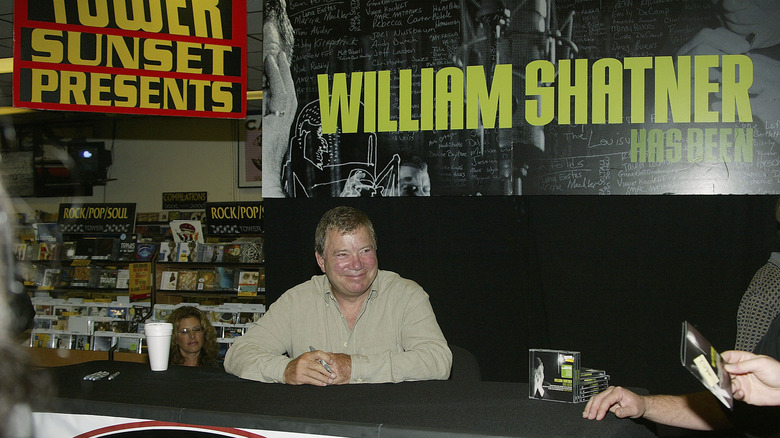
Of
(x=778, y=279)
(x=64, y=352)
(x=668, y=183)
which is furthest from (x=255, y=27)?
(x=778, y=279)

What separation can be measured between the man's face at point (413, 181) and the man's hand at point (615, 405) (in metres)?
3.09

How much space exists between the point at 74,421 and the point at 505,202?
322cm

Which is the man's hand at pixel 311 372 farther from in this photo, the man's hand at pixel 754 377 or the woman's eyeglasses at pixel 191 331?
the woman's eyeglasses at pixel 191 331

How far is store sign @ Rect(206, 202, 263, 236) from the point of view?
6.54 metres

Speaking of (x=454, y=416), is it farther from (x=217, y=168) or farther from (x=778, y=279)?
(x=217, y=168)

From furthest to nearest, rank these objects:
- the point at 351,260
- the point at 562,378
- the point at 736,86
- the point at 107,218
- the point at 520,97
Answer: the point at 107,218, the point at 520,97, the point at 736,86, the point at 351,260, the point at 562,378

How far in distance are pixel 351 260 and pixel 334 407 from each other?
0.81 meters

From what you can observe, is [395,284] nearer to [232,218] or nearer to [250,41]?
[232,218]

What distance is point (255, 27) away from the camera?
7.00 m

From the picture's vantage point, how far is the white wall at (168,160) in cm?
1173

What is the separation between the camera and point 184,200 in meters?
11.9

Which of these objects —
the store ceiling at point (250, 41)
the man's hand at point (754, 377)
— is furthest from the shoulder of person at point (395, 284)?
the store ceiling at point (250, 41)

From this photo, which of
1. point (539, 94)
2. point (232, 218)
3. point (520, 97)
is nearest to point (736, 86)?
point (539, 94)

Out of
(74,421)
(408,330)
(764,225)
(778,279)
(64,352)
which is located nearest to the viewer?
(74,421)
